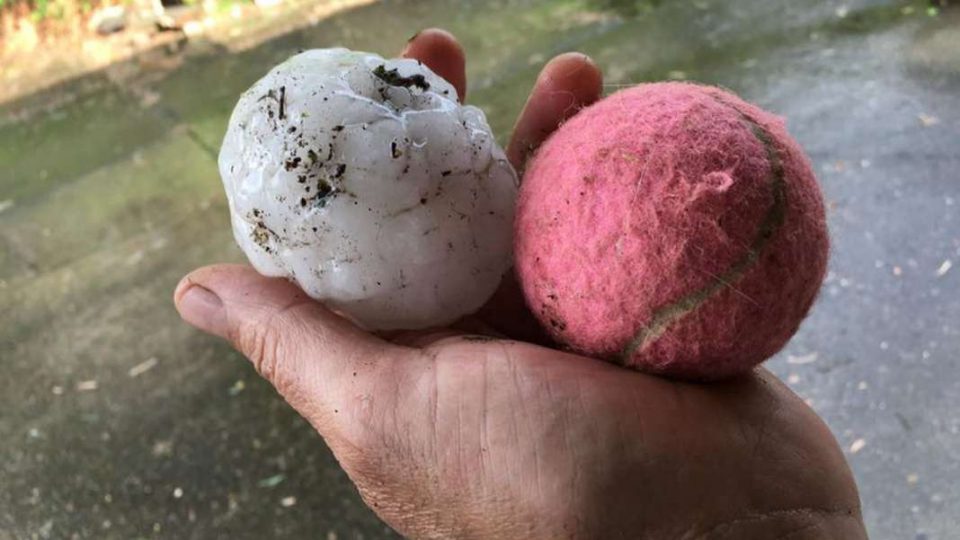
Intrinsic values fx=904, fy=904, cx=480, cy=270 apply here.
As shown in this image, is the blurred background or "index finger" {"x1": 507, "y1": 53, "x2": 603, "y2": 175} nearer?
"index finger" {"x1": 507, "y1": 53, "x2": 603, "y2": 175}

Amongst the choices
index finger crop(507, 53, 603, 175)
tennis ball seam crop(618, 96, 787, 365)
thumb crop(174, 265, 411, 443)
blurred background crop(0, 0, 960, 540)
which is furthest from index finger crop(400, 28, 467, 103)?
tennis ball seam crop(618, 96, 787, 365)

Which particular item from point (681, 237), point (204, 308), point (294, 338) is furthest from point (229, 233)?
point (681, 237)

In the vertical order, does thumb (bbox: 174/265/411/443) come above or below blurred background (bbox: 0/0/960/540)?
above

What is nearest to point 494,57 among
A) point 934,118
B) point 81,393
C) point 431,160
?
point 934,118

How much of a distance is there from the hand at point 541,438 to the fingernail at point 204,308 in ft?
0.13

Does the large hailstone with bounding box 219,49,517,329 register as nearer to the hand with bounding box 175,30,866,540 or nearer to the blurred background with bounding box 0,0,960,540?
the hand with bounding box 175,30,866,540

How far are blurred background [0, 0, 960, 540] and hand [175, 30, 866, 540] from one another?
18.1 inches

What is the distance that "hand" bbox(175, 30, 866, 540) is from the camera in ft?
2.73

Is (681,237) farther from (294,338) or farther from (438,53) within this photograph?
(438,53)

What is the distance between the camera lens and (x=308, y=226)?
90 cm

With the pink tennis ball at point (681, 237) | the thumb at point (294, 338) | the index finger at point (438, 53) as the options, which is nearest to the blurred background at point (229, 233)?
the index finger at point (438, 53)

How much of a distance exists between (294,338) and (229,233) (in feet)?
6.87

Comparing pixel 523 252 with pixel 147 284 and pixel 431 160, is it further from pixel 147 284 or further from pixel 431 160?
Result: pixel 147 284

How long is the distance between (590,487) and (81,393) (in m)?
2.00
